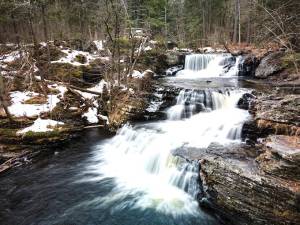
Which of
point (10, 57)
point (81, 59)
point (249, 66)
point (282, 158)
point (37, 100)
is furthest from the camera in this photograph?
point (249, 66)

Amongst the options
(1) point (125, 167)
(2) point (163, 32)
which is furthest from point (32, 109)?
(2) point (163, 32)

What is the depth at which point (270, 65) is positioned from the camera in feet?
64.8

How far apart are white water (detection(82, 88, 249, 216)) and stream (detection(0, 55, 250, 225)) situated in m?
0.03

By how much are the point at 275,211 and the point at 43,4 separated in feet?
50.6

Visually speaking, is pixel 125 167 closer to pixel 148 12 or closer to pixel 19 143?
pixel 19 143

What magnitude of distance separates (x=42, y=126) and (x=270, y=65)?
1535 cm

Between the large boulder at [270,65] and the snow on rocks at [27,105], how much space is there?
1361cm

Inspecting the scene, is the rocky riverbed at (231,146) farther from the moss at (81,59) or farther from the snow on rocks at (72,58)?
the snow on rocks at (72,58)

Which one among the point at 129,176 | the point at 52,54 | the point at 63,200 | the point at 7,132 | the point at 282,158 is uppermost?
the point at 52,54

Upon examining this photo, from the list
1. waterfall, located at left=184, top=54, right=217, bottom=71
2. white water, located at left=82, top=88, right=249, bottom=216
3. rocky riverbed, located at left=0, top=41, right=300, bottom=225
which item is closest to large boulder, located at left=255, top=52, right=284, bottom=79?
rocky riverbed, located at left=0, top=41, right=300, bottom=225

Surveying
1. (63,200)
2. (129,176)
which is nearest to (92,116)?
(129,176)

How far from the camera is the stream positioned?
7.71 m

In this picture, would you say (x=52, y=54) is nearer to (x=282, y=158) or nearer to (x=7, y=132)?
(x=7, y=132)

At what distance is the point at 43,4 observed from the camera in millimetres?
16062
